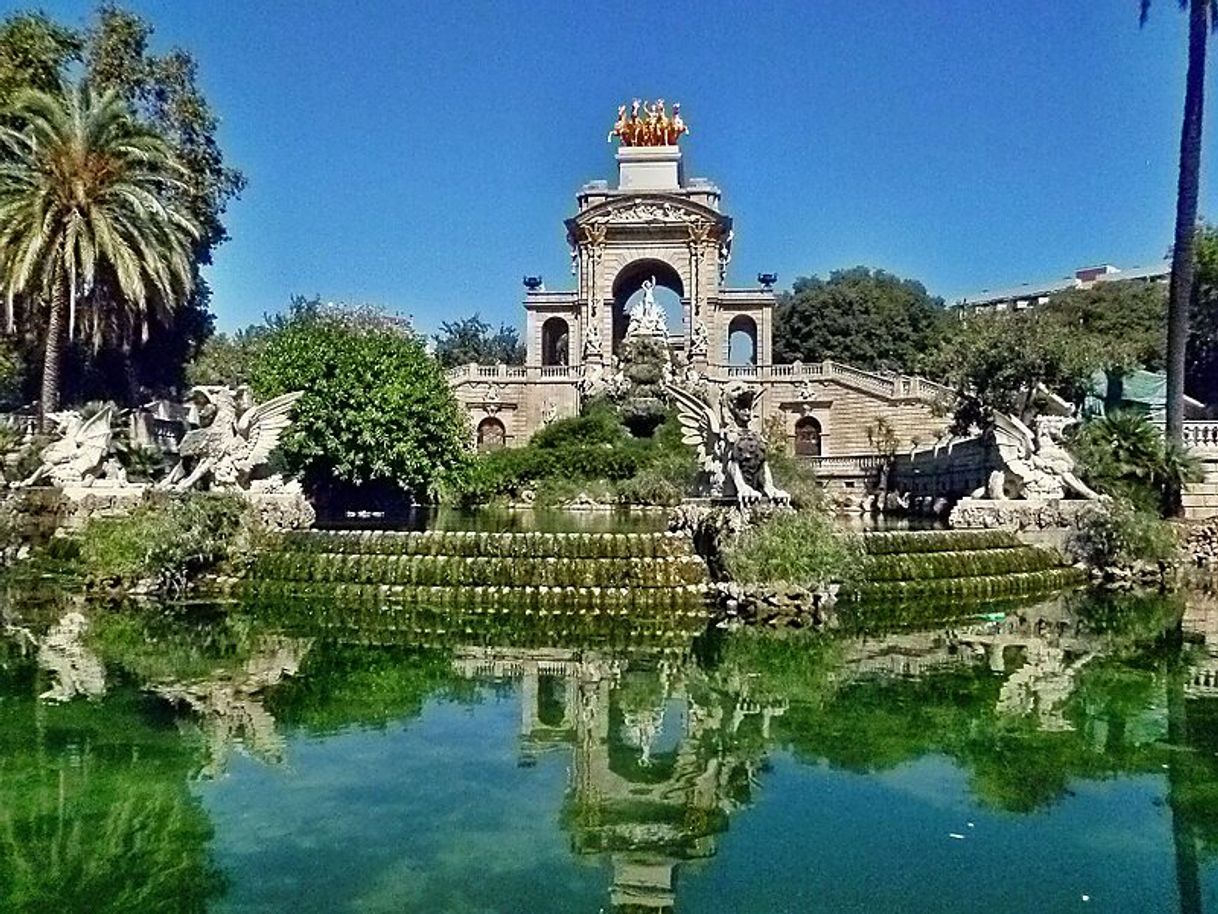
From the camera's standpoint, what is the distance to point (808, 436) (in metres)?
47.5

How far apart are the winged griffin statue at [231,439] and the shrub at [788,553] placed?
29.2 feet

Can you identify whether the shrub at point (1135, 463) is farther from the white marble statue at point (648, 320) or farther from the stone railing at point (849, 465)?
the white marble statue at point (648, 320)

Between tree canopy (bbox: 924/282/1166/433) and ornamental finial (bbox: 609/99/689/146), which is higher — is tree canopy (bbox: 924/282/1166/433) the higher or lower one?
the lower one

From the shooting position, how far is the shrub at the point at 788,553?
47.6 feet

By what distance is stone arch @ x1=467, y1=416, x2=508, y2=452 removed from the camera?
1930 inches

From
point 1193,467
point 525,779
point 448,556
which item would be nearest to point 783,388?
point 1193,467

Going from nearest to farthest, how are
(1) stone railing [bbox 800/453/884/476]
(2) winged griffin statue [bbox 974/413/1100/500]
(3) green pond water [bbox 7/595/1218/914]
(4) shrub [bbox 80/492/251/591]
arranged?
1. (3) green pond water [bbox 7/595/1218/914]
2. (4) shrub [bbox 80/492/251/591]
3. (2) winged griffin statue [bbox 974/413/1100/500]
4. (1) stone railing [bbox 800/453/884/476]

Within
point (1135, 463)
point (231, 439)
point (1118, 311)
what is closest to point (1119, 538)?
Result: point (1135, 463)

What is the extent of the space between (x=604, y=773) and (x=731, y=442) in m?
8.97

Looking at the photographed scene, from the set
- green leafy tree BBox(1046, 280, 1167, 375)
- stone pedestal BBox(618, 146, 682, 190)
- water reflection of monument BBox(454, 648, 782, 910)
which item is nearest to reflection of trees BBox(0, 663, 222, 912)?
water reflection of monument BBox(454, 648, 782, 910)

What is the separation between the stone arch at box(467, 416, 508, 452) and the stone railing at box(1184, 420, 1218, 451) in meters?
31.0

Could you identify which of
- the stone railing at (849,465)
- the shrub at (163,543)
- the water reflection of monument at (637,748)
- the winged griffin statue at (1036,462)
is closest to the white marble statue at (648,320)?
the stone railing at (849,465)

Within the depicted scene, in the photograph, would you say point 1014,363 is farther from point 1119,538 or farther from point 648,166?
point 648,166

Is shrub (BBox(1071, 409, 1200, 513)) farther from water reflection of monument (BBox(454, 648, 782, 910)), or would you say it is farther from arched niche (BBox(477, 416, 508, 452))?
arched niche (BBox(477, 416, 508, 452))
